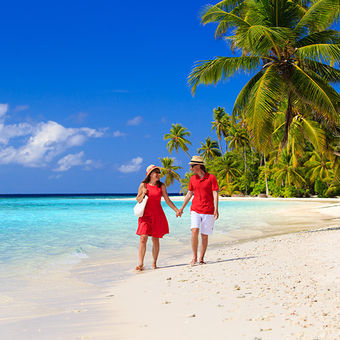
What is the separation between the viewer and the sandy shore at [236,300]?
2.97m

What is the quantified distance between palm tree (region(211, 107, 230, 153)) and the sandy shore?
5459cm

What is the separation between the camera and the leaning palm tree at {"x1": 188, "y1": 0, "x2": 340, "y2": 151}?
422 inches

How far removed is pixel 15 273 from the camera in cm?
624

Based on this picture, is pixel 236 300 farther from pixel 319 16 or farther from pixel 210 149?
pixel 210 149

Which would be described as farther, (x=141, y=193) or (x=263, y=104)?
(x=263, y=104)

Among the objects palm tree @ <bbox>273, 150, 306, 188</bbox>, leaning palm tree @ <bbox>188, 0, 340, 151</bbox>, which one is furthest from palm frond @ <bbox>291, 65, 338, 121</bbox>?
palm tree @ <bbox>273, 150, 306, 188</bbox>

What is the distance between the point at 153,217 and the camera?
6035 mm

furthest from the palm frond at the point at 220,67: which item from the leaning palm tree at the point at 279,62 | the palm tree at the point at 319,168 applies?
the palm tree at the point at 319,168

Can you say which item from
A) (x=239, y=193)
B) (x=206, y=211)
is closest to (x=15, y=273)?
(x=206, y=211)

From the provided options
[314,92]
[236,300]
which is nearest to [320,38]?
[314,92]

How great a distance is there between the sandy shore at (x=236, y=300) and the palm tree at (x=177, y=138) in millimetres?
54383

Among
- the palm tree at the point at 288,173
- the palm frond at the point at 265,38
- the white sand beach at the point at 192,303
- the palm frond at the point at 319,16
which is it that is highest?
the palm frond at the point at 319,16

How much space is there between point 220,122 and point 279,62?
48.8m

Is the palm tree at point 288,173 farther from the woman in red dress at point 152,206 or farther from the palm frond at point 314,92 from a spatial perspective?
the woman in red dress at point 152,206
